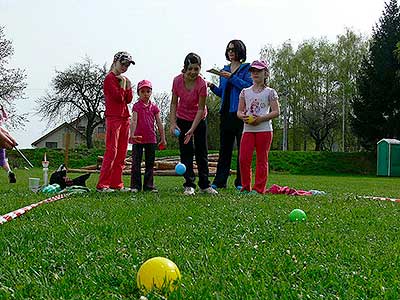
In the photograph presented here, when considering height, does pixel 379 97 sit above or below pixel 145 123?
above

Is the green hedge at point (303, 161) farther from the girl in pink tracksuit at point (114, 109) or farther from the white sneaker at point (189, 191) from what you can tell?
the white sneaker at point (189, 191)

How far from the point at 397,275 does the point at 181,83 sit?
4982 mm

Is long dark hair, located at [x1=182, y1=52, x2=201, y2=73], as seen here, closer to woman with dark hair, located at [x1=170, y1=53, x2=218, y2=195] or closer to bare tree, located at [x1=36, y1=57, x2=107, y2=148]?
woman with dark hair, located at [x1=170, y1=53, x2=218, y2=195]

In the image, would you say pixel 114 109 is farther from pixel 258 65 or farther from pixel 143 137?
pixel 258 65

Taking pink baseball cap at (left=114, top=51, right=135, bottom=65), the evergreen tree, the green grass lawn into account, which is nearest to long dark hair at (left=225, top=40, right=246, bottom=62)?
pink baseball cap at (left=114, top=51, right=135, bottom=65)

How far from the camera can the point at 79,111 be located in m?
49.3

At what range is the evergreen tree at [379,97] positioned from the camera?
32969 millimetres

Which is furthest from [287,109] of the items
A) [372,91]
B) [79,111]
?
[79,111]

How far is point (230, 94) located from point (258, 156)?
128 cm

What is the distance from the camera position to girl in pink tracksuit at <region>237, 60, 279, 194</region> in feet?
22.6

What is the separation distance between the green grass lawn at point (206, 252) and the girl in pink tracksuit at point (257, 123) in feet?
7.16

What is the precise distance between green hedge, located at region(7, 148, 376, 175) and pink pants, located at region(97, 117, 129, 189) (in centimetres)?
2046

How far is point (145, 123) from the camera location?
24.9 ft

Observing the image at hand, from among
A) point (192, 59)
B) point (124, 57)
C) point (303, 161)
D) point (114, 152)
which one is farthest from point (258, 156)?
point (303, 161)
